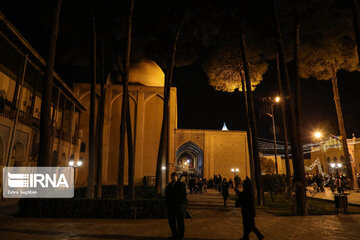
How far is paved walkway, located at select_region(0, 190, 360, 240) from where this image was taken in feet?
17.2

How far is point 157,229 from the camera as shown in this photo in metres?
5.97

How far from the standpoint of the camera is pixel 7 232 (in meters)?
5.48

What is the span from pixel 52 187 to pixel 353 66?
1840 cm

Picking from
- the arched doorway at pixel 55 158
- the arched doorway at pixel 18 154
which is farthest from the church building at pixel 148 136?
the arched doorway at pixel 18 154

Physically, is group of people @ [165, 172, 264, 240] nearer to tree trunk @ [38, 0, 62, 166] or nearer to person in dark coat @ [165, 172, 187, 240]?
person in dark coat @ [165, 172, 187, 240]

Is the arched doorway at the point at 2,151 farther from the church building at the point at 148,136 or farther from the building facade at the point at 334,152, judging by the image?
the building facade at the point at 334,152

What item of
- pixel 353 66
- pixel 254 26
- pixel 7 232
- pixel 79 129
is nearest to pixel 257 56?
pixel 254 26

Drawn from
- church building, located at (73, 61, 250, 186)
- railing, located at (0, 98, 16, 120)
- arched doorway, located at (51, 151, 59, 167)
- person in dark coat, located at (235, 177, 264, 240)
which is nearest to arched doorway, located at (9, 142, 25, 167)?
railing, located at (0, 98, 16, 120)

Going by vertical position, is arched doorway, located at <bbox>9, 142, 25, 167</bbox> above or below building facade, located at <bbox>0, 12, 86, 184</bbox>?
below

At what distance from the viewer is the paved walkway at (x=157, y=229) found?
524cm

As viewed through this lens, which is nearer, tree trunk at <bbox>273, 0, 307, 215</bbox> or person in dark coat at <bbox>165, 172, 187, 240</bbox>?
person in dark coat at <bbox>165, 172, 187, 240</bbox>

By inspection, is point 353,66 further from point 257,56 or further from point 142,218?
point 142,218

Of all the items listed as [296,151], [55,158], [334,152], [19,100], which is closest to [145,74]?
[55,158]

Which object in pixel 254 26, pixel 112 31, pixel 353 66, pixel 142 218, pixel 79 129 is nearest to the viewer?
pixel 142 218
